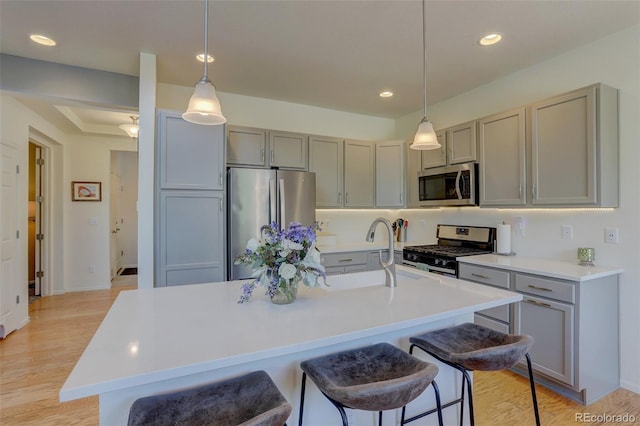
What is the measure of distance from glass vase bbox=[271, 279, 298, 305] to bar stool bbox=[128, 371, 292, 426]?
0.38 metres

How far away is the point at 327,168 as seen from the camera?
12.8ft

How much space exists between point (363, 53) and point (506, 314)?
2.45 metres

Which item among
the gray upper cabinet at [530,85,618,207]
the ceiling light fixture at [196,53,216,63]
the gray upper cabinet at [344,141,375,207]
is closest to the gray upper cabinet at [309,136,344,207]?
the gray upper cabinet at [344,141,375,207]

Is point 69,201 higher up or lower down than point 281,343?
higher up

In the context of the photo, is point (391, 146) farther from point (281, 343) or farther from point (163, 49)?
point (281, 343)

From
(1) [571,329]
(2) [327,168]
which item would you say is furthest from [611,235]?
(2) [327,168]

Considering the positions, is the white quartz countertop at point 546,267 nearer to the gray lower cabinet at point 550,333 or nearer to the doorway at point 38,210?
the gray lower cabinet at point 550,333

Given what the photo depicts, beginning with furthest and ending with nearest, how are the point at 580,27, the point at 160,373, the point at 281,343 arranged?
the point at 580,27
the point at 281,343
the point at 160,373

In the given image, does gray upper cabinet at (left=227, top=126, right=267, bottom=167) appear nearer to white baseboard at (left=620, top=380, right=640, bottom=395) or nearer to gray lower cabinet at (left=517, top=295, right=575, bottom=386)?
gray lower cabinet at (left=517, top=295, right=575, bottom=386)

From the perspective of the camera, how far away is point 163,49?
2.64 metres

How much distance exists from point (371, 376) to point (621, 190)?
247 cm

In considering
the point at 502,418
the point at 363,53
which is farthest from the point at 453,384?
the point at 363,53

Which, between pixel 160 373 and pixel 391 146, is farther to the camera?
pixel 391 146

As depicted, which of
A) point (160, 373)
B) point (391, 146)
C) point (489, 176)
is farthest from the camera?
point (391, 146)
